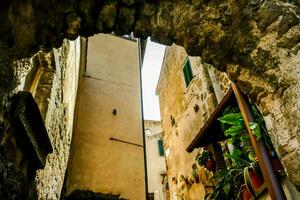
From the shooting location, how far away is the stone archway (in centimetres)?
166

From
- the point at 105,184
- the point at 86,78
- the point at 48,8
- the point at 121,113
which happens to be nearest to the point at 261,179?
the point at 48,8

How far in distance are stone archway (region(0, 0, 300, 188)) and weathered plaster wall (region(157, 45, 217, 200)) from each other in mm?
3931

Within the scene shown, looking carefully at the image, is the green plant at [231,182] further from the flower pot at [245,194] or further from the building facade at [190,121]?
the building facade at [190,121]

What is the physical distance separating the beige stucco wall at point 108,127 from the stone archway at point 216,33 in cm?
427

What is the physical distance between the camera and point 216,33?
6.53 feet

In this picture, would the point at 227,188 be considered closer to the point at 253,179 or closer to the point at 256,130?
the point at 253,179

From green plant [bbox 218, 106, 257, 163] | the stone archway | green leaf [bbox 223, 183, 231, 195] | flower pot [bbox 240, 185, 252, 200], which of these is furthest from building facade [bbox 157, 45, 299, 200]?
the stone archway

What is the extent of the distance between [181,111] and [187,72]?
1194mm

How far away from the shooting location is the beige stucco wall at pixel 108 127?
5988mm

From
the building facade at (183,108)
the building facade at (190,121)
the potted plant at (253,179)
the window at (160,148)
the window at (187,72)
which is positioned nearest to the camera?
the potted plant at (253,179)

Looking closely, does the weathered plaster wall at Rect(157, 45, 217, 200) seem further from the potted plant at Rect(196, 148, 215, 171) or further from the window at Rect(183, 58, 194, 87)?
the potted plant at Rect(196, 148, 215, 171)

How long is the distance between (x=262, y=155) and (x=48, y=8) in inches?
84.7

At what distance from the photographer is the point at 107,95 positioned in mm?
7344

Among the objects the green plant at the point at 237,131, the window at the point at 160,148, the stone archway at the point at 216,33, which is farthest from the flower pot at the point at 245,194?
the window at the point at 160,148
